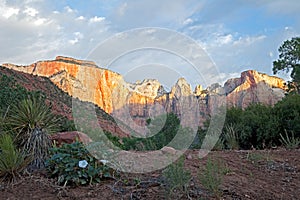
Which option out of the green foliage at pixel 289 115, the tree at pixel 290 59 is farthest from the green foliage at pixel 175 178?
the tree at pixel 290 59

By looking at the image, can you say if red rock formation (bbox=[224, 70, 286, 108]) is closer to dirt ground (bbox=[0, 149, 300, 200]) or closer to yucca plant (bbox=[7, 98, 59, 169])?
dirt ground (bbox=[0, 149, 300, 200])

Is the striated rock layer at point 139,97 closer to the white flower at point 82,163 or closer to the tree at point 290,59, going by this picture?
the white flower at point 82,163

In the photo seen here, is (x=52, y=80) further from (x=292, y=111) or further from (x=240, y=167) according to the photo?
(x=240, y=167)

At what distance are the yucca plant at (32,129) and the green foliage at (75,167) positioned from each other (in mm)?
713

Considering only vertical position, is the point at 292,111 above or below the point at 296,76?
below

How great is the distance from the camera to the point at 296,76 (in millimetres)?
25031

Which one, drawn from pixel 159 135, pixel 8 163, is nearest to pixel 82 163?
pixel 8 163

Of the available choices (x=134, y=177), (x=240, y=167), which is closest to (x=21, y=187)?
(x=134, y=177)

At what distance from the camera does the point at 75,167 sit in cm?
481

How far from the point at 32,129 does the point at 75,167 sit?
1622 mm

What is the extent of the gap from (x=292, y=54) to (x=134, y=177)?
930 inches

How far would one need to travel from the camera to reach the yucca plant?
5.83m

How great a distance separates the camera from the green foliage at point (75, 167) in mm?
4707

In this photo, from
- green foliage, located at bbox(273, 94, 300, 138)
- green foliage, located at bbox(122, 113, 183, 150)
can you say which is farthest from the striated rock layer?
green foliage, located at bbox(273, 94, 300, 138)
